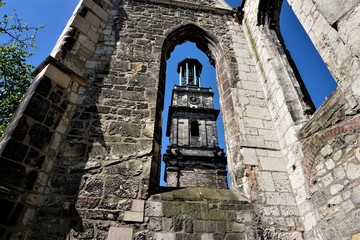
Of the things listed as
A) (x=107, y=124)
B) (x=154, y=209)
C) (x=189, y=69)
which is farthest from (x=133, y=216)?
(x=189, y=69)

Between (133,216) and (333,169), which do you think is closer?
(333,169)

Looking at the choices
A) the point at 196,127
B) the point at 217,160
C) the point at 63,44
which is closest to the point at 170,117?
the point at 196,127

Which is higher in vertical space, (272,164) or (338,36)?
(338,36)

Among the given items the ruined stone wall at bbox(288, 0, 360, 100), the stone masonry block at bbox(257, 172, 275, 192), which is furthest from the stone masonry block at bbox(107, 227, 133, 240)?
the ruined stone wall at bbox(288, 0, 360, 100)

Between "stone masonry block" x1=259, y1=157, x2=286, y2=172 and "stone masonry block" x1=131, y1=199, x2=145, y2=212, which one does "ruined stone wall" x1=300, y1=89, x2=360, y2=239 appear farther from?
"stone masonry block" x1=131, y1=199, x2=145, y2=212

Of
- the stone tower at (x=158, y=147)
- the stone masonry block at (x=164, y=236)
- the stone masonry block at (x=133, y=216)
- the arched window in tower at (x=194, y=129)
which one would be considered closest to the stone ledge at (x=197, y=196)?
the stone tower at (x=158, y=147)

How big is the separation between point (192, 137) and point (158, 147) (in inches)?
765

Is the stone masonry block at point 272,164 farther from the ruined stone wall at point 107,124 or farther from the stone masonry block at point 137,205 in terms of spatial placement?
the stone masonry block at point 137,205

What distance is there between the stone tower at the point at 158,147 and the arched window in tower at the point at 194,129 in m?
18.6

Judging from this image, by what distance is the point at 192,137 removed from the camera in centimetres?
2305

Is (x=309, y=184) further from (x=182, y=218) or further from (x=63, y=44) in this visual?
(x=63, y=44)

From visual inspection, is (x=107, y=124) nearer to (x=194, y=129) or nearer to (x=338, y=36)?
(x=338, y=36)

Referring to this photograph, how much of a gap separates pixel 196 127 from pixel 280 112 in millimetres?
20160

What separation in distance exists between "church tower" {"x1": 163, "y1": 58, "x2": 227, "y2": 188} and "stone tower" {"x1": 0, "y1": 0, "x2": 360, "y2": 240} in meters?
15.7
